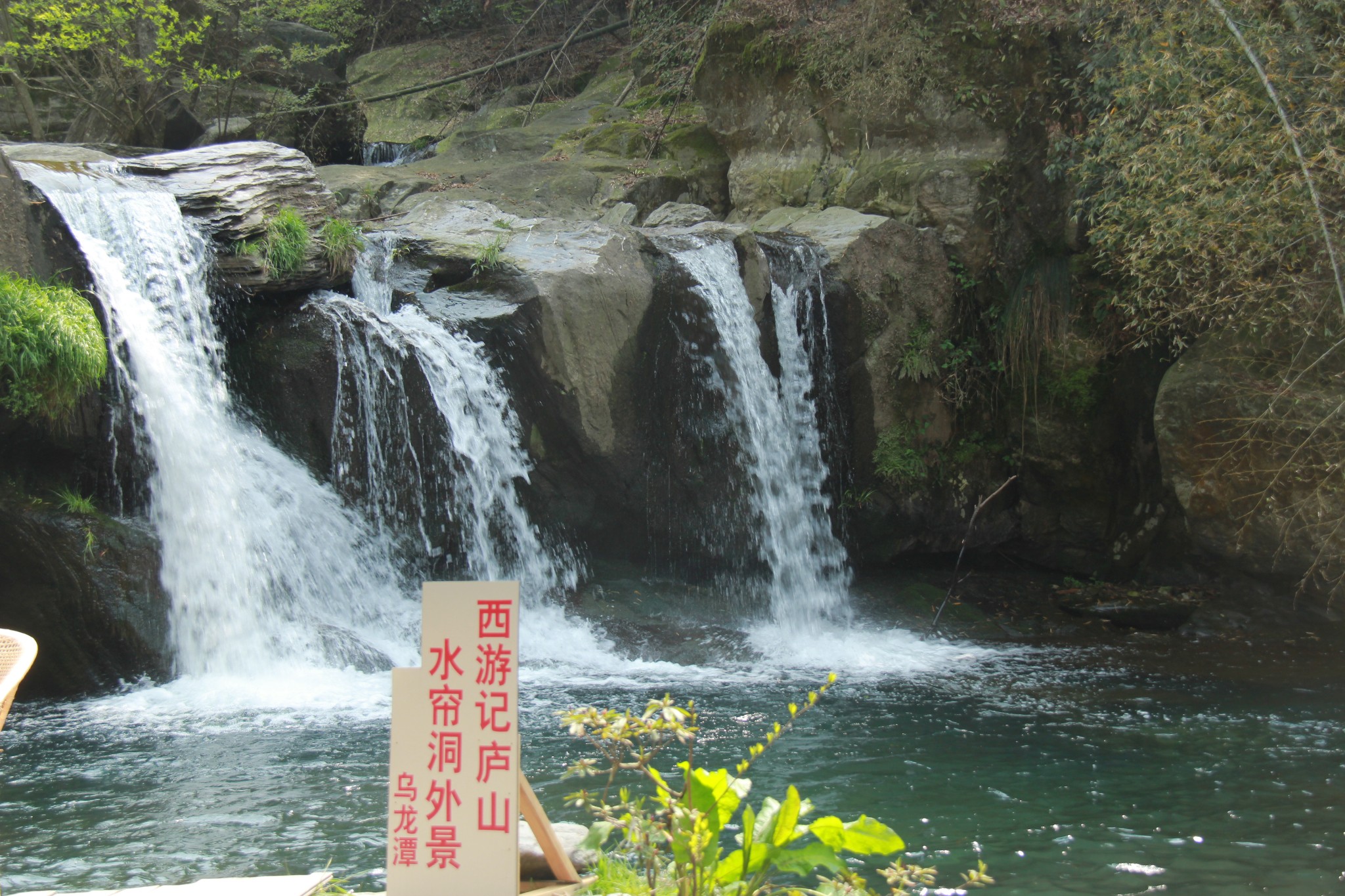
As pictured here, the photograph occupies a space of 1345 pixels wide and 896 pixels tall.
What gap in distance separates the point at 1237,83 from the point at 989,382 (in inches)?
143

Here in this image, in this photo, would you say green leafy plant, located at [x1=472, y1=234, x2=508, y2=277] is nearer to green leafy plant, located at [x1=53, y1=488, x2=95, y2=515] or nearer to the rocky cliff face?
the rocky cliff face

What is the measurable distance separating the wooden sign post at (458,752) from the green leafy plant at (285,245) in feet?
19.3

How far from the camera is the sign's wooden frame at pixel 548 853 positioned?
107 inches

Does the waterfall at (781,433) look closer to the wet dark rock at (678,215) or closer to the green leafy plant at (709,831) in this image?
the wet dark rock at (678,215)

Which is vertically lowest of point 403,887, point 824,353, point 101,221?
point 403,887

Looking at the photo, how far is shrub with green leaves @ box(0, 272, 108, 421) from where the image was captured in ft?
19.9

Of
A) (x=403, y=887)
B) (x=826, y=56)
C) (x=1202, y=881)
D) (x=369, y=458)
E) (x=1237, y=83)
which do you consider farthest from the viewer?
(x=826, y=56)

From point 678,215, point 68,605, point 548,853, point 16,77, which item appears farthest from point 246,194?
point 548,853

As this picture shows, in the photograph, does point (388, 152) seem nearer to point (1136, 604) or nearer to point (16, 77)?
point (16, 77)

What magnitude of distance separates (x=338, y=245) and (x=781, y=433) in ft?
13.3

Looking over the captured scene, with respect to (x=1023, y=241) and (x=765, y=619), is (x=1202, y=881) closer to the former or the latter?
(x=765, y=619)

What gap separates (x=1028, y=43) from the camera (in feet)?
33.3

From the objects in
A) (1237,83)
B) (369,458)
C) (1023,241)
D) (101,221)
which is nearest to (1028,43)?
(1023,241)

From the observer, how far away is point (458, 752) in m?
2.65
